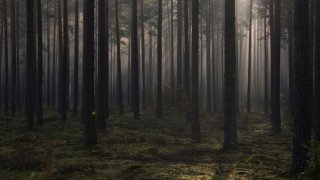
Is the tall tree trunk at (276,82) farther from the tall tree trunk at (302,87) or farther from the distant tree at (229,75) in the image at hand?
the tall tree trunk at (302,87)

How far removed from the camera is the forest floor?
10312 millimetres

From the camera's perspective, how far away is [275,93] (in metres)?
21.5

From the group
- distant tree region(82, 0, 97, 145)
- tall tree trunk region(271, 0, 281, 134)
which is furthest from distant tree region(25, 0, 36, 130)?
tall tree trunk region(271, 0, 281, 134)

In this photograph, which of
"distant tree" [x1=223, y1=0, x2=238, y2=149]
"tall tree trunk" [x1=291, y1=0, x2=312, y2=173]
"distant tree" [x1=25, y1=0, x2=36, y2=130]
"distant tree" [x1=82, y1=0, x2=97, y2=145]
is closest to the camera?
"tall tree trunk" [x1=291, y1=0, x2=312, y2=173]

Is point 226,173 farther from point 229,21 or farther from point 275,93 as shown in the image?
point 275,93

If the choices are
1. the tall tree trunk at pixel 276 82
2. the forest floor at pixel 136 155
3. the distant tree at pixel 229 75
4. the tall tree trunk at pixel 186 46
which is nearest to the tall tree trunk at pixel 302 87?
the forest floor at pixel 136 155

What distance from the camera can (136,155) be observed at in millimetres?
13938

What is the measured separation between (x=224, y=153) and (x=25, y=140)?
807 cm

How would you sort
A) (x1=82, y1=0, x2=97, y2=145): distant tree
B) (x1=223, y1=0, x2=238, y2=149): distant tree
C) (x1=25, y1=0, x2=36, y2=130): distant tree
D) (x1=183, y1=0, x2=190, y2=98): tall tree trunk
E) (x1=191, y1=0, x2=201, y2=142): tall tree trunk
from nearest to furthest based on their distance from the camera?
(x1=223, y1=0, x2=238, y2=149): distant tree → (x1=82, y1=0, x2=97, y2=145): distant tree → (x1=191, y1=0, x2=201, y2=142): tall tree trunk → (x1=25, y1=0, x2=36, y2=130): distant tree → (x1=183, y1=0, x2=190, y2=98): tall tree trunk

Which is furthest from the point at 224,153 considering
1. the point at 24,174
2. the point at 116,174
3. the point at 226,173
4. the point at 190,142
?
the point at 24,174

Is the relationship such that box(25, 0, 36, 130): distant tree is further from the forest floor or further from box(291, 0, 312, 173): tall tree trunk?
box(291, 0, 312, 173): tall tree trunk

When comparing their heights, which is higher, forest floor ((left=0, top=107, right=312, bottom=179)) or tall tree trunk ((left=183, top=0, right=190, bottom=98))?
tall tree trunk ((left=183, top=0, right=190, bottom=98))

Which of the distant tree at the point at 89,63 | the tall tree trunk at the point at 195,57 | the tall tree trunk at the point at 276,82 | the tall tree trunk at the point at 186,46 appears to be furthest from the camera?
the tall tree trunk at the point at 276,82

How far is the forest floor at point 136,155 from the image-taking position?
33.8ft
